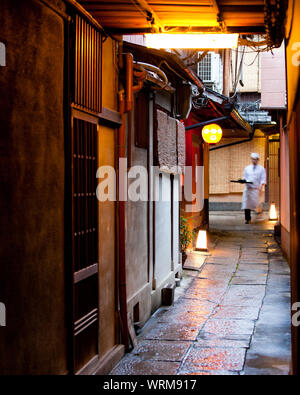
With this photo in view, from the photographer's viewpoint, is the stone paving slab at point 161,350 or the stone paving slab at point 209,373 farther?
the stone paving slab at point 161,350

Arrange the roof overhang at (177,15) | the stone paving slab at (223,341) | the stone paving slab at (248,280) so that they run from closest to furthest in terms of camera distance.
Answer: the roof overhang at (177,15), the stone paving slab at (223,341), the stone paving slab at (248,280)

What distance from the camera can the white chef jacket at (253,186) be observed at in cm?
2617

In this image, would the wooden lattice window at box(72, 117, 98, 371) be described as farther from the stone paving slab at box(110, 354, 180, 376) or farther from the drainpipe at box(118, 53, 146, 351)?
the drainpipe at box(118, 53, 146, 351)

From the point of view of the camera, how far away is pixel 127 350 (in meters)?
8.96

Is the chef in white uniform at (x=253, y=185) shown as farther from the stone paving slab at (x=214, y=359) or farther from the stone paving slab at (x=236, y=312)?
the stone paving slab at (x=214, y=359)

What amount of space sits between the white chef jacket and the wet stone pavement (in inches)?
368

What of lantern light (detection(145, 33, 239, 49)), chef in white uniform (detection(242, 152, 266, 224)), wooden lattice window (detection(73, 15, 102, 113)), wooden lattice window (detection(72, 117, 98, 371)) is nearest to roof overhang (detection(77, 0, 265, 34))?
lantern light (detection(145, 33, 239, 49))

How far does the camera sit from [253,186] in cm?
2619

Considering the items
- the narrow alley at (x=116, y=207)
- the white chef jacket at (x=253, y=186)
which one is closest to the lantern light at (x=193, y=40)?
the narrow alley at (x=116, y=207)

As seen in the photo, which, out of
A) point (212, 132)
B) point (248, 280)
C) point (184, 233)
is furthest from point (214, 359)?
point (212, 132)

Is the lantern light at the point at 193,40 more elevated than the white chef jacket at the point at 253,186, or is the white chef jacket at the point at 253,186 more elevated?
the lantern light at the point at 193,40

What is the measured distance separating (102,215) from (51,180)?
224 centimetres

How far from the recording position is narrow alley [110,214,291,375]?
8070 millimetres

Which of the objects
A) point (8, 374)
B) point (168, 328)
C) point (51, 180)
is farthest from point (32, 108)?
point (168, 328)
